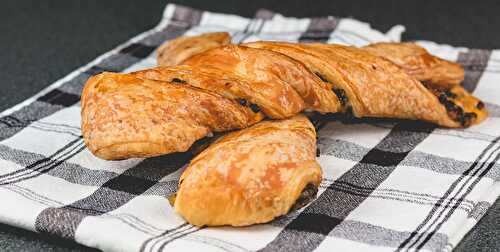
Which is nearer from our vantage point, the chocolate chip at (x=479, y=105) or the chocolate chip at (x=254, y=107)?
Result: the chocolate chip at (x=254, y=107)

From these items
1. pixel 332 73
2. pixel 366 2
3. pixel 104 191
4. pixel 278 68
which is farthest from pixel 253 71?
pixel 366 2

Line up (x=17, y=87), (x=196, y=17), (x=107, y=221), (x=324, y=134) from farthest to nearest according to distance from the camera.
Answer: (x=196, y=17) < (x=17, y=87) < (x=324, y=134) < (x=107, y=221)

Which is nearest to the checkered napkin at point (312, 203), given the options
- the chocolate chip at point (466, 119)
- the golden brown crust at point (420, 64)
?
the chocolate chip at point (466, 119)

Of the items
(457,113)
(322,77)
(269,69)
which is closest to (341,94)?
(322,77)

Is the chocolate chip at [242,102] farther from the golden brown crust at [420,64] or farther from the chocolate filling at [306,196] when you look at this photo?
the golden brown crust at [420,64]

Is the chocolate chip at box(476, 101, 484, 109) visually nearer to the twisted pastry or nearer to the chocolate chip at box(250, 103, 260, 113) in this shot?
the twisted pastry

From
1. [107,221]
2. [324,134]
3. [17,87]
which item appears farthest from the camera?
[17,87]

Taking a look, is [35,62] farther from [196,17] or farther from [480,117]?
[480,117]
